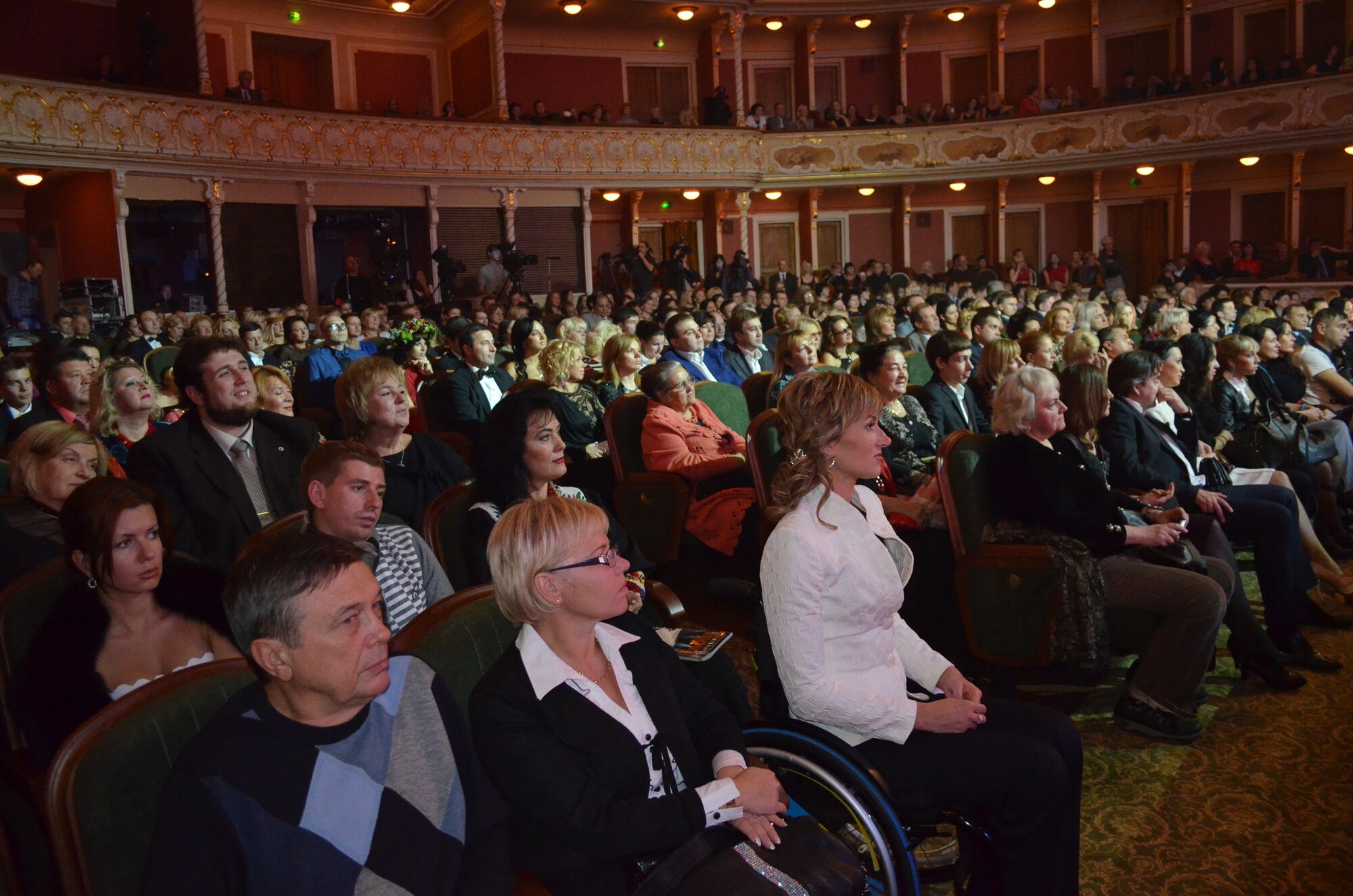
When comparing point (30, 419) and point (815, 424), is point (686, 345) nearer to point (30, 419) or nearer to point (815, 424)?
point (30, 419)

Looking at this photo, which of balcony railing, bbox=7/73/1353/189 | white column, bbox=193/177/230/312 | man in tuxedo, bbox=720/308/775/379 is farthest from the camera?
white column, bbox=193/177/230/312

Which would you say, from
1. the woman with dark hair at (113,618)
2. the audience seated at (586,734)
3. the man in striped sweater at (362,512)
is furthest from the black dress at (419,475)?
the audience seated at (586,734)

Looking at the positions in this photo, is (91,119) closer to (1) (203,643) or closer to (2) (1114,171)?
(1) (203,643)

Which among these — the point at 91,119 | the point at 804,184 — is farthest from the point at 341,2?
the point at 804,184

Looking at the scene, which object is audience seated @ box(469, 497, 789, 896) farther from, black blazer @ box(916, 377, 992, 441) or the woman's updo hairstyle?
black blazer @ box(916, 377, 992, 441)

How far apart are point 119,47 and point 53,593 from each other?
50.2ft

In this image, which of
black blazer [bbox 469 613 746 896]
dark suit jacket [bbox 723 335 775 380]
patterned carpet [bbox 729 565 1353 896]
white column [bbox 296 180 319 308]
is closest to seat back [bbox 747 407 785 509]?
patterned carpet [bbox 729 565 1353 896]

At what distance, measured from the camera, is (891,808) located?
1.84 metres

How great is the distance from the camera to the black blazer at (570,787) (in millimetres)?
1568

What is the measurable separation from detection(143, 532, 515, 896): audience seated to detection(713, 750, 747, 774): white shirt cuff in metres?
0.38

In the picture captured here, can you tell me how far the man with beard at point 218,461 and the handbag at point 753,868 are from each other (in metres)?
1.83

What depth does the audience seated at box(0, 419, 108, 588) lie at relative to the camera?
8.87 ft

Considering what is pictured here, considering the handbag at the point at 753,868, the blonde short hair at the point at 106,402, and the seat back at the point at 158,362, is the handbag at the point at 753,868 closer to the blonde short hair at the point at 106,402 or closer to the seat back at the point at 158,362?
the blonde short hair at the point at 106,402

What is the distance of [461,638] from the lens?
1864 mm
